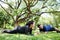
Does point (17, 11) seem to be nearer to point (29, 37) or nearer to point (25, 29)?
point (25, 29)

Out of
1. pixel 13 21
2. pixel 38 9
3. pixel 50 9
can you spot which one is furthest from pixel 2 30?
pixel 50 9

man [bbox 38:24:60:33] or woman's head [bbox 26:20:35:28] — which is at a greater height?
woman's head [bbox 26:20:35:28]

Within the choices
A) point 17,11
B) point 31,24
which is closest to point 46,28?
point 31,24

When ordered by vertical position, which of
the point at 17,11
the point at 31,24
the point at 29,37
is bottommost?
the point at 29,37

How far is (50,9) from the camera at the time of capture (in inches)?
76.8

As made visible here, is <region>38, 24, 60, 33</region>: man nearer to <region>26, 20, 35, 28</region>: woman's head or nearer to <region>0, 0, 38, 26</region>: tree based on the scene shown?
<region>26, 20, 35, 28</region>: woman's head

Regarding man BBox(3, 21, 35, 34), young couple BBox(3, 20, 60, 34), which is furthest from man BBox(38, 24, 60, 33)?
man BBox(3, 21, 35, 34)

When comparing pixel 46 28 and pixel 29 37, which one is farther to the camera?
pixel 46 28

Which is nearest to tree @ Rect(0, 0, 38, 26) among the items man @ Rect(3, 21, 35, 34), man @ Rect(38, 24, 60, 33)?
man @ Rect(3, 21, 35, 34)

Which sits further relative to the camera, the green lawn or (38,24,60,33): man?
(38,24,60,33): man

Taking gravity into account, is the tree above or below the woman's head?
above

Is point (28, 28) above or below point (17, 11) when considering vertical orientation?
below

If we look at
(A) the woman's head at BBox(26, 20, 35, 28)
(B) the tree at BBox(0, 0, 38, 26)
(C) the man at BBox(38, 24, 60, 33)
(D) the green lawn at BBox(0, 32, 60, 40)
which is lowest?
(D) the green lawn at BBox(0, 32, 60, 40)

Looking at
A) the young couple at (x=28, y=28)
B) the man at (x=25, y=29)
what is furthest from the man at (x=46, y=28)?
the man at (x=25, y=29)
